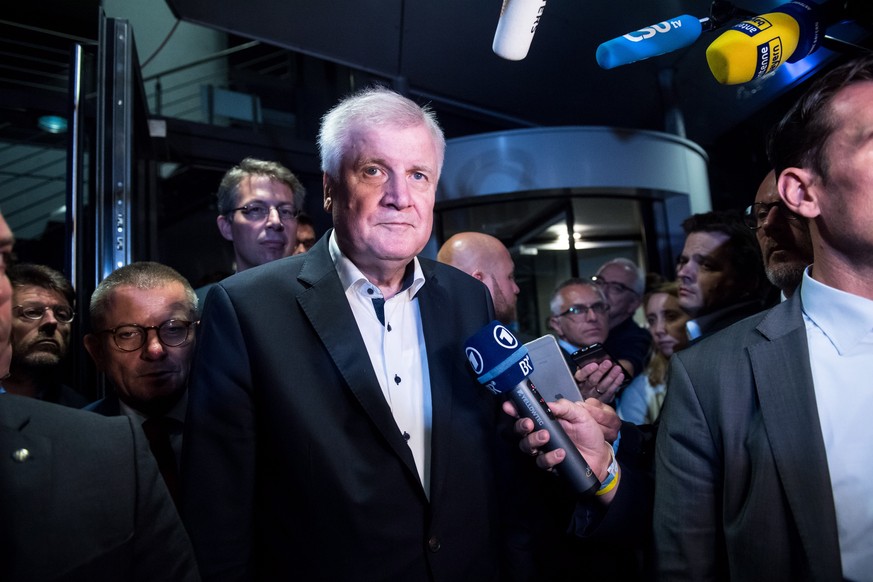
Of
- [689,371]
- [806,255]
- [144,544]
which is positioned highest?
[806,255]

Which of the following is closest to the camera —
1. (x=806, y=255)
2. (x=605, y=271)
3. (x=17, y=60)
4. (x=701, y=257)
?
(x=806, y=255)

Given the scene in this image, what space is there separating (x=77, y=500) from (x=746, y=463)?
117 centimetres

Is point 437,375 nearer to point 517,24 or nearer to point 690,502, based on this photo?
point 690,502

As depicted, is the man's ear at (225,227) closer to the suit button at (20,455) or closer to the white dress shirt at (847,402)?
the suit button at (20,455)

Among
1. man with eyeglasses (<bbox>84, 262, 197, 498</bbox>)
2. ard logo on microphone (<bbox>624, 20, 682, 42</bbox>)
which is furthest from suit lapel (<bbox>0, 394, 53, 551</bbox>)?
ard logo on microphone (<bbox>624, 20, 682, 42</bbox>)

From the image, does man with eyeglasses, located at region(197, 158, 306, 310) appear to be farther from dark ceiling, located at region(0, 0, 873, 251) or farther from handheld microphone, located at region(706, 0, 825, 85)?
handheld microphone, located at region(706, 0, 825, 85)

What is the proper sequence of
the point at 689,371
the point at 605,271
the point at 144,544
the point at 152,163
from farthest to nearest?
the point at 605,271
the point at 152,163
the point at 689,371
the point at 144,544

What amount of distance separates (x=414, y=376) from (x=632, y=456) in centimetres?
78

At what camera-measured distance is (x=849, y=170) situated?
1.18 metres

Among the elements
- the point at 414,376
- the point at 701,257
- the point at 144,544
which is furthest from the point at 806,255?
the point at 144,544

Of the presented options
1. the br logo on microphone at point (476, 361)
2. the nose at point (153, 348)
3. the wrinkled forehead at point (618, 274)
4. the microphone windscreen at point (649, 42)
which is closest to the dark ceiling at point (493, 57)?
the microphone windscreen at point (649, 42)

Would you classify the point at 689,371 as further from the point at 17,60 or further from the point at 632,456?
the point at 17,60

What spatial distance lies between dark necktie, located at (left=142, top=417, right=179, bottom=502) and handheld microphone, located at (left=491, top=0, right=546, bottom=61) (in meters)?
1.49

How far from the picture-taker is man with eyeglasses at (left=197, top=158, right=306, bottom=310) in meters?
2.65
